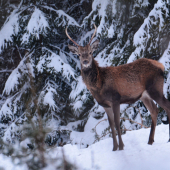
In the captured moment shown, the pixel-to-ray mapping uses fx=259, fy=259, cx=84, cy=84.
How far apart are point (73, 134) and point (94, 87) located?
181 inches

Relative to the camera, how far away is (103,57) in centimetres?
856

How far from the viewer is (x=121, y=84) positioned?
4.04 meters

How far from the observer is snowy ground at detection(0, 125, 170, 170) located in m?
2.58

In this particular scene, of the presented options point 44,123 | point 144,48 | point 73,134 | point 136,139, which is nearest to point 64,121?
point 73,134

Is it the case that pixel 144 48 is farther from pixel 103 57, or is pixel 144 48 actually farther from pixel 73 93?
pixel 73 93

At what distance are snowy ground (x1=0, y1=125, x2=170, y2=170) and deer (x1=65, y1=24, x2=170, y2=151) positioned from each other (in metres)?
0.23

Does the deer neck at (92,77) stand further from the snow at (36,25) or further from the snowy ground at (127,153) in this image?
the snow at (36,25)

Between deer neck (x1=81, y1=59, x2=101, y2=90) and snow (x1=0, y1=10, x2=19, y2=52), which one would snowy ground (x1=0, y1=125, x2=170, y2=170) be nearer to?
deer neck (x1=81, y1=59, x2=101, y2=90)

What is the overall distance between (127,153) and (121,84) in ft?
3.67

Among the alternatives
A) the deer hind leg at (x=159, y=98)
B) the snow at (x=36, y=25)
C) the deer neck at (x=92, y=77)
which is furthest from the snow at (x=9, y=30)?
the deer hind leg at (x=159, y=98)

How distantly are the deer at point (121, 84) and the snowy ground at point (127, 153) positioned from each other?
231 mm

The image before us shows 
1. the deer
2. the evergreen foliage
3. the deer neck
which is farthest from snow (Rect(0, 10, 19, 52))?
the deer neck

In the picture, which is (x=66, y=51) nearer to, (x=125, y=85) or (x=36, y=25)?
(x=36, y=25)

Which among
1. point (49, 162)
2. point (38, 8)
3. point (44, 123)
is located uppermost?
point (38, 8)
